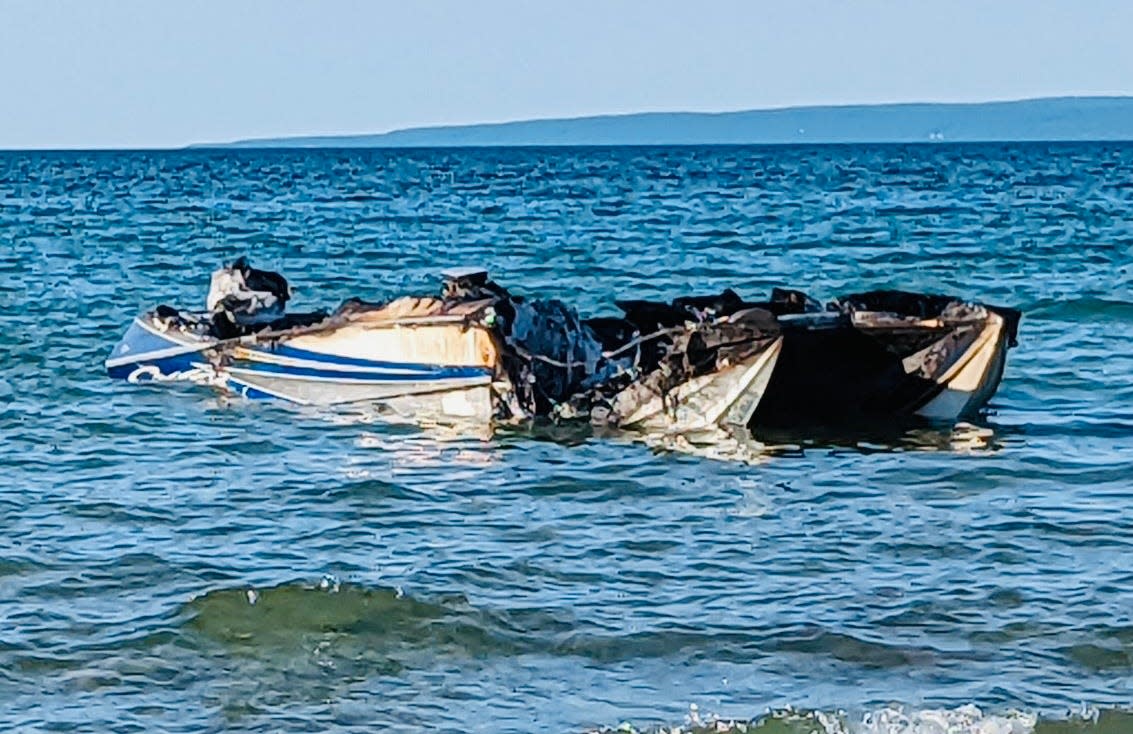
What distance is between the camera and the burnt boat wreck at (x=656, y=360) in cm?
1688

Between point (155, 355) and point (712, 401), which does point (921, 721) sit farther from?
point (155, 355)

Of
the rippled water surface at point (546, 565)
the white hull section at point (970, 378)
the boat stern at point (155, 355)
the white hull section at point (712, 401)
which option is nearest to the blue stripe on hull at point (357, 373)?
the rippled water surface at point (546, 565)

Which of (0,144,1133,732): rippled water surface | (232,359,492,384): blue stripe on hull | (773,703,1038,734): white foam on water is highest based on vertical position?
(232,359,492,384): blue stripe on hull

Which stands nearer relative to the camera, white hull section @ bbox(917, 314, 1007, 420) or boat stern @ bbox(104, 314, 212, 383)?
white hull section @ bbox(917, 314, 1007, 420)

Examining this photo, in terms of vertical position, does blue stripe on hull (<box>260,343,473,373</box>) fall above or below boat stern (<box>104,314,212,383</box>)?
above

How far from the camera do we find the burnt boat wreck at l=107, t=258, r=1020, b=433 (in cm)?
1688

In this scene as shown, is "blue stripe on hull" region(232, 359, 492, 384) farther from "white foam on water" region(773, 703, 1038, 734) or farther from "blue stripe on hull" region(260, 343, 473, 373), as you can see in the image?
"white foam on water" region(773, 703, 1038, 734)

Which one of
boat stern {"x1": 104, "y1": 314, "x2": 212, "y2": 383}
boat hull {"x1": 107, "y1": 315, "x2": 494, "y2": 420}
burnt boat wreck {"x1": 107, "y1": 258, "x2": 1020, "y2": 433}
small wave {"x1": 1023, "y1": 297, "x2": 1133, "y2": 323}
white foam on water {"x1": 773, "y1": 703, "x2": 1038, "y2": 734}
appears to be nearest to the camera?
white foam on water {"x1": 773, "y1": 703, "x2": 1038, "y2": 734}

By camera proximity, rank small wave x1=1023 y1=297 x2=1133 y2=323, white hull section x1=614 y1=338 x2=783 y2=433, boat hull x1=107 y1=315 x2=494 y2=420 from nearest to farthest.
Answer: white hull section x1=614 y1=338 x2=783 y2=433, boat hull x1=107 y1=315 x2=494 y2=420, small wave x1=1023 y1=297 x2=1133 y2=323

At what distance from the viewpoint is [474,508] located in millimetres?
13891

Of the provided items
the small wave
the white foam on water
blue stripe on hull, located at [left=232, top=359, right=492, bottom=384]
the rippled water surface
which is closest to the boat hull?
blue stripe on hull, located at [left=232, top=359, right=492, bottom=384]

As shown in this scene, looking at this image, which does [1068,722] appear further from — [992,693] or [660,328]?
[660,328]

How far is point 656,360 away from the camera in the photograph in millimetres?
17719

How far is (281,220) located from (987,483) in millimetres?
40487
